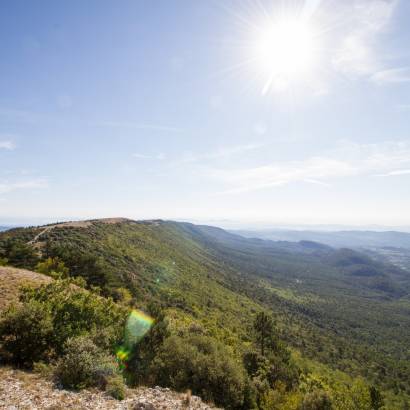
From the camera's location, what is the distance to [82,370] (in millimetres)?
11297

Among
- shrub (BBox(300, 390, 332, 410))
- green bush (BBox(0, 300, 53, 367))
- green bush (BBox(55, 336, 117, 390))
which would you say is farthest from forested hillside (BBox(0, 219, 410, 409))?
green bush (BBox(0, 300, 53, 367))

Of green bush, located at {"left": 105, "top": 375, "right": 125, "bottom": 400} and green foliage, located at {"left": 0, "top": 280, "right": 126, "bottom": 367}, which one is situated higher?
green foliage, located at {"left": 0, "top": 280, "right": 126, "bottom": 367}

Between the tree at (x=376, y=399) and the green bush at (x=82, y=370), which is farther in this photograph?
the tree at (x=376, y=399)

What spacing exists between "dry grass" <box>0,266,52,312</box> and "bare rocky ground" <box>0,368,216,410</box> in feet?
22.6

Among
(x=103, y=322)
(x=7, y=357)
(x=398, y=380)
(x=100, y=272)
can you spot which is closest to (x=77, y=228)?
(x=100, y=272)

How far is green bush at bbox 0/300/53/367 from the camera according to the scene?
1220 centimetres

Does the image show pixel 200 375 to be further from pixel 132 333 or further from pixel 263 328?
pixel 263 328

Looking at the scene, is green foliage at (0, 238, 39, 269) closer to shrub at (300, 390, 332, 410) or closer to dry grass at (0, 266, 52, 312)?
dry grass at (0, 266, 52, 312)

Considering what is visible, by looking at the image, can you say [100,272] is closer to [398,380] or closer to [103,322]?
[103,322]

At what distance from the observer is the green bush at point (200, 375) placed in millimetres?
14648

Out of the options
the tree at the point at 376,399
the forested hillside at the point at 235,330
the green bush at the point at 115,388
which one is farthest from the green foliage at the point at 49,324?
the tree at the point at 376,399

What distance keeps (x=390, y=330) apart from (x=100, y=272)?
133278 millimetres

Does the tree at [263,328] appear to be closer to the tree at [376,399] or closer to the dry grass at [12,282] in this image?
the tree at [376,399]

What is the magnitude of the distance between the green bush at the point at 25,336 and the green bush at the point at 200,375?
646 cm
